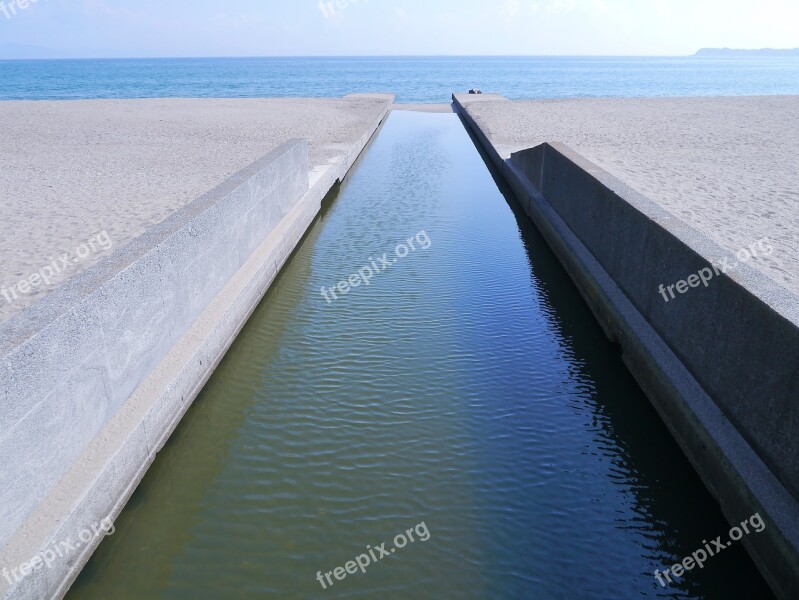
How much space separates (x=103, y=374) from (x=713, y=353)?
15.1 feet

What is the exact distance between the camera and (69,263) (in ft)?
26.7

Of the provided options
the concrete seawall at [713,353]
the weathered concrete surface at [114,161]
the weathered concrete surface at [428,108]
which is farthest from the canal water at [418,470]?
the weathered concrete surface at [428,108]

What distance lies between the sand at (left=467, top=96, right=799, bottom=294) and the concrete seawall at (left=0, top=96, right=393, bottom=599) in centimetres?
605

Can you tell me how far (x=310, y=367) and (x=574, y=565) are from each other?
3.60 m

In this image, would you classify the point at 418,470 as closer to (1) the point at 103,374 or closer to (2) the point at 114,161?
(1) the point at 103,374

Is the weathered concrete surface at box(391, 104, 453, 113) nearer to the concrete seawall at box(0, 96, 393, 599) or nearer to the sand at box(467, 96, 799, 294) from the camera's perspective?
the sand at box(467, 96, 799, 294)

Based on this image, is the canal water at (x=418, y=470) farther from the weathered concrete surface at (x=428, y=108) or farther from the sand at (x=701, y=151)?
the weathered concrete surface at (x=428, y=108)

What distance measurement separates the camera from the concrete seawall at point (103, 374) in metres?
3.78

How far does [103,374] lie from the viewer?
4805 mm

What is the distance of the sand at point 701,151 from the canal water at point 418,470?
2.76 metres

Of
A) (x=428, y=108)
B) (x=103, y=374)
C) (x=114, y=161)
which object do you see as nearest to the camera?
(x=103, y=374)

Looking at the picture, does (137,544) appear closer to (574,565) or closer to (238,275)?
(574,565)

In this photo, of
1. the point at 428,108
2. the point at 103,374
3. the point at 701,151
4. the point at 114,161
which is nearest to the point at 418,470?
the point at 103,374

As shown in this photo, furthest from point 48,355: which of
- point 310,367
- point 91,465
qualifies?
point 310,367
